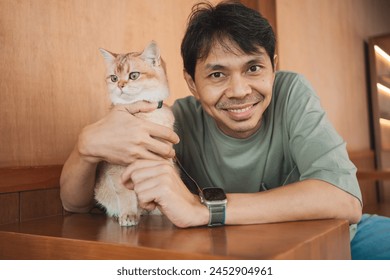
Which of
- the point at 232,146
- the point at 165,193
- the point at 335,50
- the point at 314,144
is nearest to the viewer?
the point at 165,193

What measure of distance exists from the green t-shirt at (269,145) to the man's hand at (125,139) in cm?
36

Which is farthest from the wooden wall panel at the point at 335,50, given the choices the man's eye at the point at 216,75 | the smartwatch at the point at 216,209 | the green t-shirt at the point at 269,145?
the smartwatch at the point at 216,209

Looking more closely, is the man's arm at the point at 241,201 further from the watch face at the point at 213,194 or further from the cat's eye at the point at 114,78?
the cat's eye at the point at 114,78

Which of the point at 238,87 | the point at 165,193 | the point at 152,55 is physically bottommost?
the point at 165,193

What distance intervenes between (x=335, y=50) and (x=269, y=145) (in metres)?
2.59

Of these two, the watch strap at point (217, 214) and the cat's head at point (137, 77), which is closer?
the watch strap at point (217, 214)

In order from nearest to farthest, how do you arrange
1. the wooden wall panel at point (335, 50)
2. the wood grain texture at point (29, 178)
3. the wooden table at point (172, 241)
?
the wooden table at point (172, 241), the wood grain texture at point (29, 178), the wooden wall panel at point (335, 50)

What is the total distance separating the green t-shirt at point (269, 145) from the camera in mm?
1065

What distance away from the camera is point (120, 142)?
91cm

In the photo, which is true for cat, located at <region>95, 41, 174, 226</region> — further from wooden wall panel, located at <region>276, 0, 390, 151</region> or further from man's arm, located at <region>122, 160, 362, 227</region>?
wooden wall panel, located at <region>276, 0, 390, 151</region>

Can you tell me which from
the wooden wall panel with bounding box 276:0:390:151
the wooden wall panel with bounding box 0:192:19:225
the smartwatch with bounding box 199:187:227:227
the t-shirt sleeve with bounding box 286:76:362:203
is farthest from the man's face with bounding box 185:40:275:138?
the wooden wall panel with bounding box 276:0:390:151

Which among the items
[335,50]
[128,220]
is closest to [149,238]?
[128,220]

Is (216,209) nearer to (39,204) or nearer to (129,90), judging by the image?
(129,90)

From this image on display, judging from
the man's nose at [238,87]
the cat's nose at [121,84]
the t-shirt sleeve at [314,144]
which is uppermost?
the cat's nose at [121,84]
